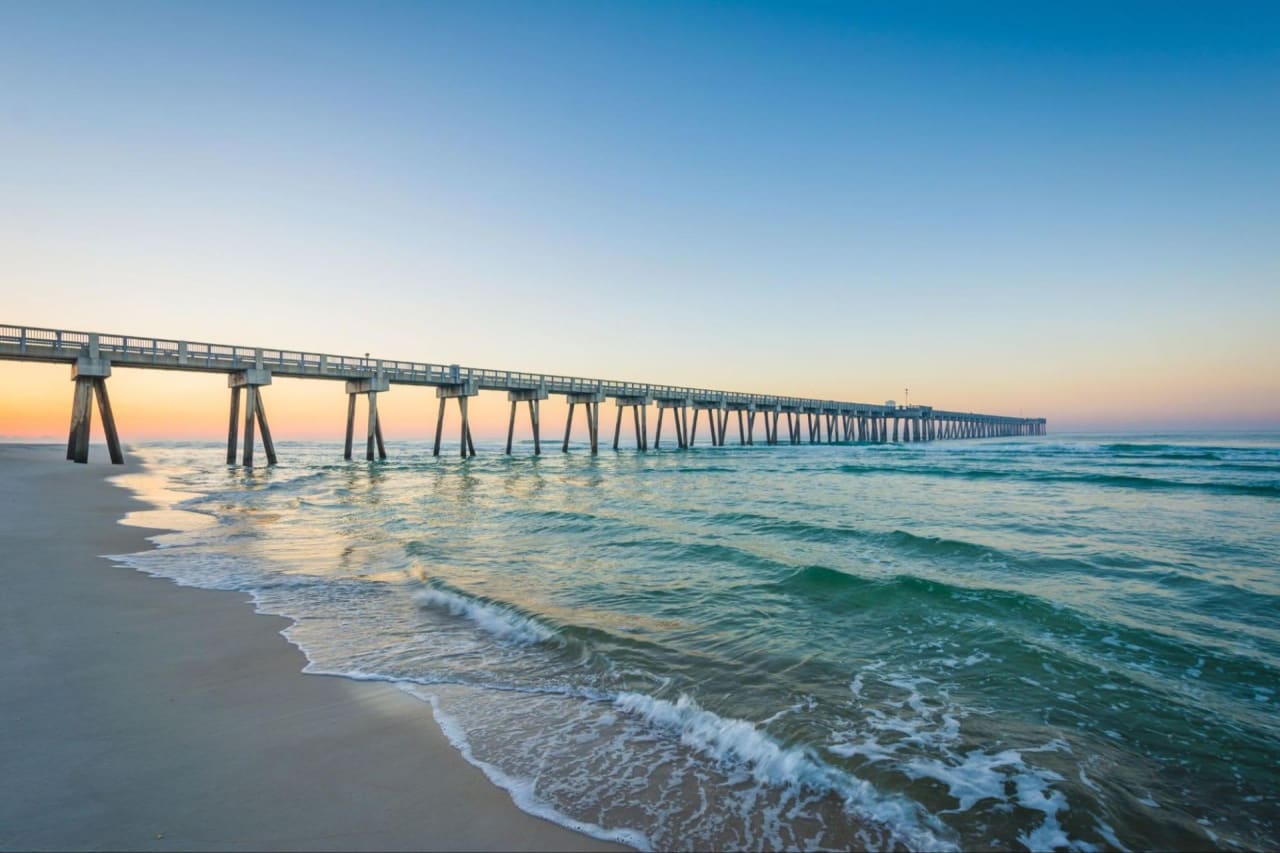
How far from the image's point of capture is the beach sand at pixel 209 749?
107 inches

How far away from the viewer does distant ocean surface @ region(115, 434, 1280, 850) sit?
319cm

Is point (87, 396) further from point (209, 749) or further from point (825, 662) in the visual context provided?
point (825, 662)

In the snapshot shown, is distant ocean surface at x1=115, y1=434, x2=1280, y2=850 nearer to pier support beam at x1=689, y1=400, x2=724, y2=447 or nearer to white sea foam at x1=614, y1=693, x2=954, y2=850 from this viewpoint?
white sea foam at x1=614, y1=693, x2=954, y2=850

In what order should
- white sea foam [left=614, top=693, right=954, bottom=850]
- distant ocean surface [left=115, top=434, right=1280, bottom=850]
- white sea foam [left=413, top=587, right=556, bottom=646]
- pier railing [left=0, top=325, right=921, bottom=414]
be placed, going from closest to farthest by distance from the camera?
white sea foam [left=614, top=693, right=954, bottom=850], distant ocean surface [left=115, top=434, right=1280, bottom=850], white sea foam [left=413, top=587, right=556, bottom=646], pier railing [left=0, top=325, right=921, bottom=414]

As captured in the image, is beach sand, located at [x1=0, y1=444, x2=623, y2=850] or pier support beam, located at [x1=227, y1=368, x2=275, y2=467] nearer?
beach sand, located at [x1=0, y1=444, x2=623, y2=850]

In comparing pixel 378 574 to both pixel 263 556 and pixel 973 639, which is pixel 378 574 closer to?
pixel 263 556

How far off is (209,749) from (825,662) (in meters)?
4.83

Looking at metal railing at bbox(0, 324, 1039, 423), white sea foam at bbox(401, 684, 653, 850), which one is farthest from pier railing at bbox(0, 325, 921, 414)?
white sea foam at bbox(401, 684, 653, 850)

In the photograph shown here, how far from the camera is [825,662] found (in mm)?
5434

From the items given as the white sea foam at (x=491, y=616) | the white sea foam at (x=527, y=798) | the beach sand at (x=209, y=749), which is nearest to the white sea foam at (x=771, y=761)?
the white sea foam at (x=527, y=798)

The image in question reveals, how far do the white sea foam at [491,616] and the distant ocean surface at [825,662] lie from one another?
0.04 meters

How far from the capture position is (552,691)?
15.6 ft

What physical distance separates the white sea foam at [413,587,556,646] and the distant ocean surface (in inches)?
1.5

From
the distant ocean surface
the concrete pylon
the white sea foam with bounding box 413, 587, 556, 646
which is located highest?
the concrete pylon
